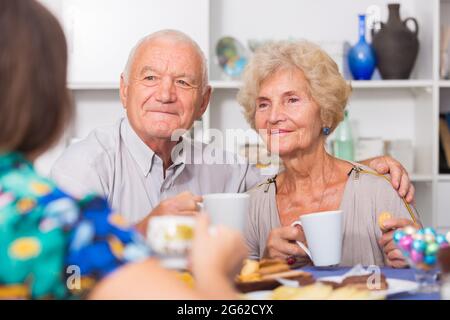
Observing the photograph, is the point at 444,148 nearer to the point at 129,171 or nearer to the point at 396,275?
the point at 129,171

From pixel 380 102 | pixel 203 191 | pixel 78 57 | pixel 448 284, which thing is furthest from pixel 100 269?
pixel 380 102

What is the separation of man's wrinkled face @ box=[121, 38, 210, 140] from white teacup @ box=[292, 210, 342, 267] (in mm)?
675

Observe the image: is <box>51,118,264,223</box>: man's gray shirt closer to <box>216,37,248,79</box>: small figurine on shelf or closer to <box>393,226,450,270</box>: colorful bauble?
<box>393,226,450,270</box>: colorful bauble

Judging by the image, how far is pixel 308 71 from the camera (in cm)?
179

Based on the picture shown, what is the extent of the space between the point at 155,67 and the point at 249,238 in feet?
1.78

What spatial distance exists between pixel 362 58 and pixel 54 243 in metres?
2.48

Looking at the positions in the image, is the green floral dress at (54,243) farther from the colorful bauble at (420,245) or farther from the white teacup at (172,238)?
the colorful bauble at (420,245)

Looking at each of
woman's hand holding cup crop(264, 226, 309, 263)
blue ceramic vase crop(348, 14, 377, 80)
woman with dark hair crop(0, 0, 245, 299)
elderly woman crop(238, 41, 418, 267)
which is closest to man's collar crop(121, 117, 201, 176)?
elderly woman crop(238, 41, 418, 267)

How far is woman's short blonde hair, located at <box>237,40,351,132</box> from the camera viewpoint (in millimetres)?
1796

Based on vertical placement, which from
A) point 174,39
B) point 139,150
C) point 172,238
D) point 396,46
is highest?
point 396,46

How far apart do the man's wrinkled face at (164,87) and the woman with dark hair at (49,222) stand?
1.06 meters

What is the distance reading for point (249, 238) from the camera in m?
1.81

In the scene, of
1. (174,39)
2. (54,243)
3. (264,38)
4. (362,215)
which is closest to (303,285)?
(54,243)
